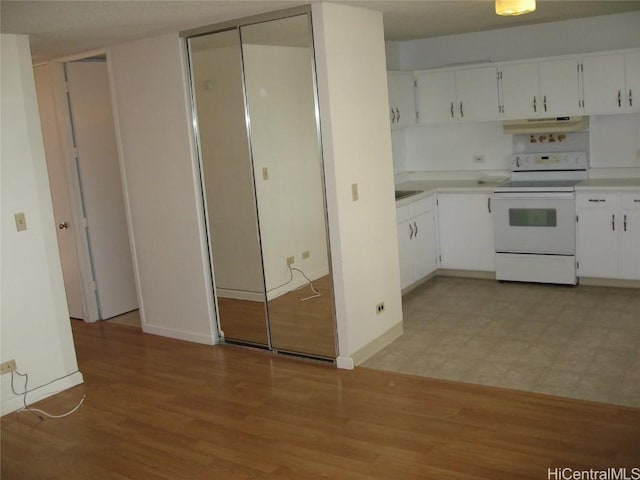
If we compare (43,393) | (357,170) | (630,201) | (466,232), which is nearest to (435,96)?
(466,232)

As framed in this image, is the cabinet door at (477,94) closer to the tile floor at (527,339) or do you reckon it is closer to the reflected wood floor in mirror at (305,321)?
the tile floor at (527,339)

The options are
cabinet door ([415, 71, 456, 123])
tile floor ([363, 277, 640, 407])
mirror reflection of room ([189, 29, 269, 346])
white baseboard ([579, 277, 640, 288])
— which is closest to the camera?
tile floor ([363, 277, 640, 407])

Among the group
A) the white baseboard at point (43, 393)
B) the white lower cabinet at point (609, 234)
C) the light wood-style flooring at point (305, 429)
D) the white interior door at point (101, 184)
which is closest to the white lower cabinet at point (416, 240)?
the white lower cabinet at point (609, 234)

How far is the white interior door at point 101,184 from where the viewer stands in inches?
233

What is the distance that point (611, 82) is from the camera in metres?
5.79

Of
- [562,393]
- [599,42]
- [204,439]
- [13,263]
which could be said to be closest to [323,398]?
[204,439]

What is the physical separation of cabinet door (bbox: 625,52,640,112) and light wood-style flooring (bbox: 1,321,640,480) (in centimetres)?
309

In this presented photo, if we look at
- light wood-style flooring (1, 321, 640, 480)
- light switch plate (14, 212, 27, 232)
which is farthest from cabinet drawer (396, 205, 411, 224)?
light switch plate (14, 212, 27, 232)

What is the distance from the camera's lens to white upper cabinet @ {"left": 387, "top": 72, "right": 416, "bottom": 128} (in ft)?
21.0

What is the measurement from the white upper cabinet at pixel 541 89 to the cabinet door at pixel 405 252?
145cm

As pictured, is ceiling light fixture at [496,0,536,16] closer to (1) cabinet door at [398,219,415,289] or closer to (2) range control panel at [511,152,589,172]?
(1) cabinet door at [398,219,415,289]

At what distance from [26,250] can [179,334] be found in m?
1.51

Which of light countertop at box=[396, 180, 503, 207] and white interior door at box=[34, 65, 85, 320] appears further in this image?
light countertop at box=[396, 180, 503, 207]

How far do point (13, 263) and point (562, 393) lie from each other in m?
3.40
